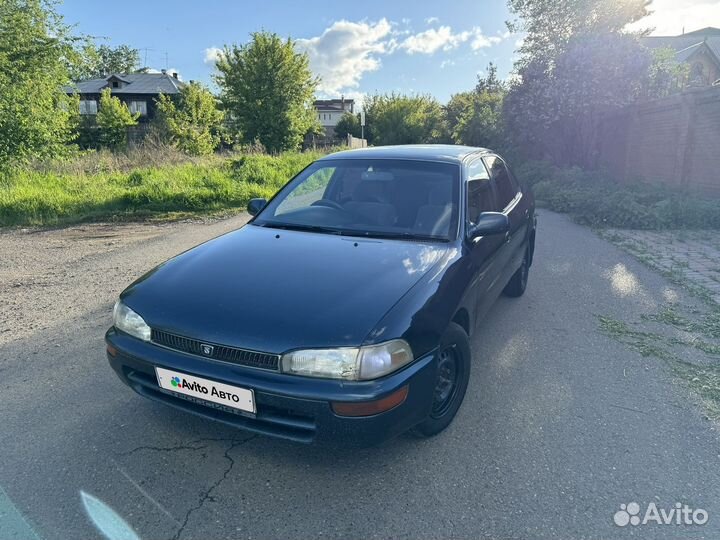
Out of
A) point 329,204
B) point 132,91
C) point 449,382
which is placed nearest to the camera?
point 449,382

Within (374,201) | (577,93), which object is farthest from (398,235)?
(577,93)

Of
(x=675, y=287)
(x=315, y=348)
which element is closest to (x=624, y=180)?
(x=675, y=287)

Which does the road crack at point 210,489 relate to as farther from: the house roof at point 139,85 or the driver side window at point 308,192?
the house roof at point 139,85

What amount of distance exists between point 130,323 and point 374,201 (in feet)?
5.98

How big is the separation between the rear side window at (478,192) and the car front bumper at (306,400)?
4.73 feet

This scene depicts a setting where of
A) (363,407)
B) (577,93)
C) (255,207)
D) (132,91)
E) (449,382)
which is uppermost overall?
(132,91)

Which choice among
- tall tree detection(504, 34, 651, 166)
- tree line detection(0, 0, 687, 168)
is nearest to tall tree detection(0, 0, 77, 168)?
tree line detection(0, 0, 687, 168)

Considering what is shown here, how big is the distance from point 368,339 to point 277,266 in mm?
877

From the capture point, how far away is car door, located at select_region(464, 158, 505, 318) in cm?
319

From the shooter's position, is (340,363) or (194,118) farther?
(194,118)

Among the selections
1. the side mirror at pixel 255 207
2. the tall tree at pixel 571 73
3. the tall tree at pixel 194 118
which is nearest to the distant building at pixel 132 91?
the tall tree at pixel 194 118

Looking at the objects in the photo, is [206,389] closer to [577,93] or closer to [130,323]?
[130,323]

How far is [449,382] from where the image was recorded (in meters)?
2.80
